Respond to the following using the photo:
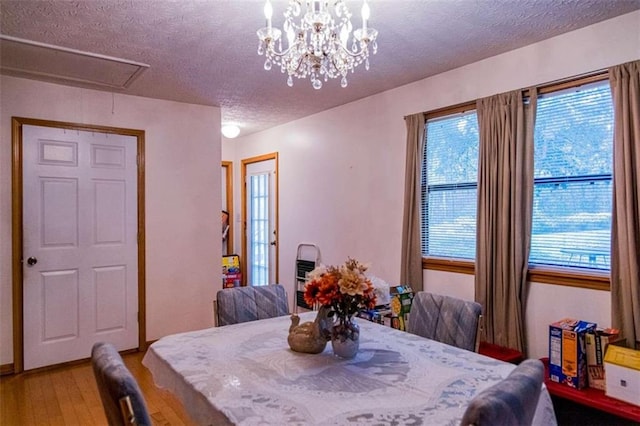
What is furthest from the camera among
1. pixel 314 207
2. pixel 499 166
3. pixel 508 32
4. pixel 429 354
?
pixel 314 207

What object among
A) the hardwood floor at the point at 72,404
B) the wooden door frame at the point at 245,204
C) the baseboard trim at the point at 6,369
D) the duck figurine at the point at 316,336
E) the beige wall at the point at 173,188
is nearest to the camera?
the duck figurine at the point at 316,336

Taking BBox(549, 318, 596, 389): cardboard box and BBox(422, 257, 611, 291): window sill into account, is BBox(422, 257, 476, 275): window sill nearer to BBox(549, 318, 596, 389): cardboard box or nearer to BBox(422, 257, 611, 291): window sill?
BBox(422, 257, 611, 291): window sill

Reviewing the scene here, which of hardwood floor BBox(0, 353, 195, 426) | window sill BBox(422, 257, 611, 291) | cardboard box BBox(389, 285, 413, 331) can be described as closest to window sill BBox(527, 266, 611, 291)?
window sill BBox(422, 257, 611, 291)

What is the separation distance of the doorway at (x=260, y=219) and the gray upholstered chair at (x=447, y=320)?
11.1 feet

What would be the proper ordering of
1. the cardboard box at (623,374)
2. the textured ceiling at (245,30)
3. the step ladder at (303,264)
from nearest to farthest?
the cardboard box at (623,374) < the textured ceiling at (245,30) < the step ladder at (303,264)

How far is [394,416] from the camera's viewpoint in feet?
3.99

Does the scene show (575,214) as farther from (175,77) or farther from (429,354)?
(175,77)

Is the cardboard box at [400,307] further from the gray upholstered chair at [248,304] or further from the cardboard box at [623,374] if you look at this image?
the cardboard box at [623,374]

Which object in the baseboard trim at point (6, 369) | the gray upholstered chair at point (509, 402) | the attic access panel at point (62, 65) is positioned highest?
the attic access panel at point (62, 65)

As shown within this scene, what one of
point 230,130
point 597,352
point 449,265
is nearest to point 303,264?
point 230,130

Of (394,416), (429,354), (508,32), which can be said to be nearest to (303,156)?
(508,32)

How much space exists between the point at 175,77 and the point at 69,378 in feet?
8.46

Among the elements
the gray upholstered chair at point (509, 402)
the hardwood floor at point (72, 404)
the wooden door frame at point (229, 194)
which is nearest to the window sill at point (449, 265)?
the hardwood floor at point (72, 404)

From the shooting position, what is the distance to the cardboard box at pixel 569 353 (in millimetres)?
2291
